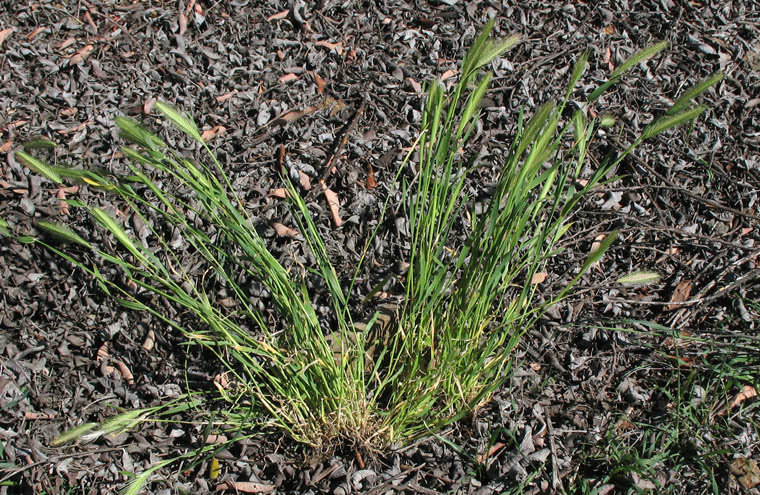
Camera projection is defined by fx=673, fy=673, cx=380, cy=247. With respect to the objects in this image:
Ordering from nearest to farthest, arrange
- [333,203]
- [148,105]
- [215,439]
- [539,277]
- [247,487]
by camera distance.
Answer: [247,487]
[215,439]
[539,277]
[333,203]
[148,105]

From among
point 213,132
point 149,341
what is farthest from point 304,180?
point 149,341

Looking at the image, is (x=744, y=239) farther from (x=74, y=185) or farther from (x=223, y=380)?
(x=74, y=185)

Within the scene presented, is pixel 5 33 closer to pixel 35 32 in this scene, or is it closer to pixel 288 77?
pixel 35 32

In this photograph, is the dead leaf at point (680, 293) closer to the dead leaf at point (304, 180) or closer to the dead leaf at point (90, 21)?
the dead leaf at point (304, 180)

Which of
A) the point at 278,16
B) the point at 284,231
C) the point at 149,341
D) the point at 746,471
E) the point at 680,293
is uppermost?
the point at 278,16

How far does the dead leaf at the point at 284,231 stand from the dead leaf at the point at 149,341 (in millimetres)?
517

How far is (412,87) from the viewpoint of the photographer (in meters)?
2.72

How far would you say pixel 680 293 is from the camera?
7.53 feet

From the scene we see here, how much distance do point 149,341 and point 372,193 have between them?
2.96ft

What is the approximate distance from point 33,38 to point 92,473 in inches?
74.9

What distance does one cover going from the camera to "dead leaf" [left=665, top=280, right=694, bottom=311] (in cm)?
226

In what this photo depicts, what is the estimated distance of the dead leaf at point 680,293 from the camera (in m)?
2.26

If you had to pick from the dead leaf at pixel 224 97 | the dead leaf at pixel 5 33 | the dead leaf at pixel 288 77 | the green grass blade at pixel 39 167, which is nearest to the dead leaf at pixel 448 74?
the dead leaf at pixel 288 77

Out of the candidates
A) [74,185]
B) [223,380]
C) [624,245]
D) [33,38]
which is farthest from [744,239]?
[33,38]
